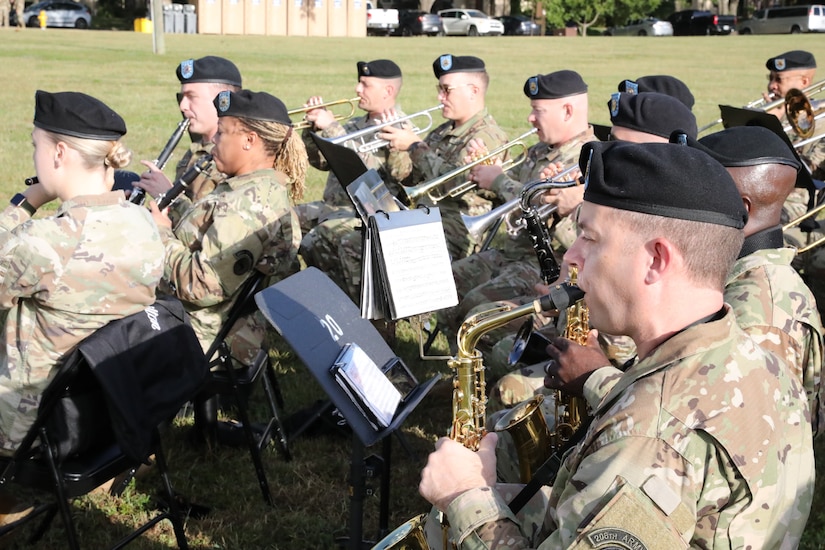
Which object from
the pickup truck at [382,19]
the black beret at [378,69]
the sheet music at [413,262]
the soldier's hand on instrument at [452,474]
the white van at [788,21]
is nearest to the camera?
the soldier's hand on instrument at [452,474]

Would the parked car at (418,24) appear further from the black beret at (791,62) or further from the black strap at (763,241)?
the black strap at (763,241)

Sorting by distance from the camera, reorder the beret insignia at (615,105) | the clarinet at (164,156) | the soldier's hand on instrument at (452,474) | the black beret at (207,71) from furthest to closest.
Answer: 1. the black beret at (207,71)
2. the clarinet at (164,156)
3. the beret insignia at (615,105)
4. the soldier's hand on instrument at (452,474)

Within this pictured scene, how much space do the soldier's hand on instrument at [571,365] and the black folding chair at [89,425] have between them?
1438mm

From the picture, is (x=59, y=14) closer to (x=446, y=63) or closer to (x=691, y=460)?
(x=446, y=63)

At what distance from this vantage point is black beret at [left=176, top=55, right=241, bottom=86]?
5820 millimetres

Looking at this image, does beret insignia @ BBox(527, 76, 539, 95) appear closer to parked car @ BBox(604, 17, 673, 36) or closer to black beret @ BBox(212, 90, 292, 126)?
black beret @ BBox(212, 90, 292, 126)

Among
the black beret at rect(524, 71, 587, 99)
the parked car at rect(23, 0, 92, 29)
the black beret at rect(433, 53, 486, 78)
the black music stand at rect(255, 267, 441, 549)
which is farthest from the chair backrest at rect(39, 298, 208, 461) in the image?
the parked car at rect(23, 0, 92, 29)

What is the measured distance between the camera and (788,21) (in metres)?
44.7

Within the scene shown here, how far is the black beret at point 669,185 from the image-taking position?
1.97 m

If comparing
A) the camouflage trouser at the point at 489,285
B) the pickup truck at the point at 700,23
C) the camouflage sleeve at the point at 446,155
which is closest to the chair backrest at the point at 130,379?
the camouflage trouser at the point at 489,285

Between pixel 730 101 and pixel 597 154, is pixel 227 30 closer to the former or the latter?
pixel 730 101

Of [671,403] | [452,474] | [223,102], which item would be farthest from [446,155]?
[671,403]

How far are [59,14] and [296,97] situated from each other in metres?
27.6

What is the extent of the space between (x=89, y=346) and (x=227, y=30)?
1580 inches
